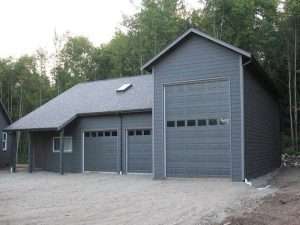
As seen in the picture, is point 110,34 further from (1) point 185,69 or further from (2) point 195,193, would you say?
(2) point 195,193

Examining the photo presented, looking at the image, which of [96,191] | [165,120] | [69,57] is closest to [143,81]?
[165,120]

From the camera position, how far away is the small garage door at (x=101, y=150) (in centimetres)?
1809

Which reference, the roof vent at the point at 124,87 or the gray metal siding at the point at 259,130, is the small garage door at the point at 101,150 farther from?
the gray metal siding at the point at 259,130

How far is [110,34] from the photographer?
4178cm

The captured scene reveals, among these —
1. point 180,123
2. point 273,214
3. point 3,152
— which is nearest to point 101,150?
point 180,123

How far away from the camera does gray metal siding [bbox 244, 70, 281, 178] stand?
47.4 feet

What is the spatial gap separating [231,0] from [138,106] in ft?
45.7

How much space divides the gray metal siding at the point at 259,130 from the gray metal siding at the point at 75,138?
4.62 metres

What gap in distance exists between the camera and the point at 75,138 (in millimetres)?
19312

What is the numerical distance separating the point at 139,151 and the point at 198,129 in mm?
3738

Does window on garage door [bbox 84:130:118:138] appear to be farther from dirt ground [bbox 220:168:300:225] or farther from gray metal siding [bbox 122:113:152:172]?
dirt ground [bbox 220:168:300:225]

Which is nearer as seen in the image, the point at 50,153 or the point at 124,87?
the point at 124,87

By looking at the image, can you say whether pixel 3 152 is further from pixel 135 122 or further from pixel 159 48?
pixel 159 48

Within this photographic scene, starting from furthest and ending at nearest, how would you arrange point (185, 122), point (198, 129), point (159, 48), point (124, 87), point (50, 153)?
point (159, 48) → point (50, 153) → point (124, 87) → point (185, 122) → point (198, 129)
